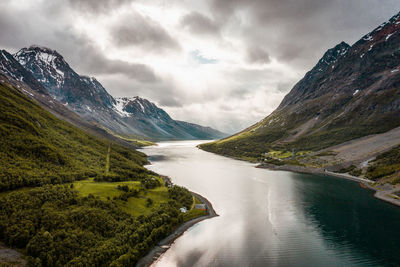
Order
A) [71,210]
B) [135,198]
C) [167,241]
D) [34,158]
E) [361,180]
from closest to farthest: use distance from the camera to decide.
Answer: [167,241], [71,210], [135,198], [34,158], [361,180]

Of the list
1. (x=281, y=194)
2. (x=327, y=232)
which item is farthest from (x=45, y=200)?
(x=281, y=194)

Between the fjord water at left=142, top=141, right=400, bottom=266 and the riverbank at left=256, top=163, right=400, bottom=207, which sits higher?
the riverbank at left=256, top=163, right=400, bottom=207

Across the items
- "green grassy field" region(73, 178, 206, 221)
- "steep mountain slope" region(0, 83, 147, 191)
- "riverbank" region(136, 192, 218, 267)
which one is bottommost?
"riverbank" region(136, 192, 218, 267)

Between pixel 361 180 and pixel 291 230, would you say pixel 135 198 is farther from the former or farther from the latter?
pixel 361 180

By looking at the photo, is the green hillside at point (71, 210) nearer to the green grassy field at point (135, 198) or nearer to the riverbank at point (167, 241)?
the green grassy field at point (135, 198)

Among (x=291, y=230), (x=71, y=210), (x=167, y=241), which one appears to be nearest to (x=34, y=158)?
(x=71, y=210)

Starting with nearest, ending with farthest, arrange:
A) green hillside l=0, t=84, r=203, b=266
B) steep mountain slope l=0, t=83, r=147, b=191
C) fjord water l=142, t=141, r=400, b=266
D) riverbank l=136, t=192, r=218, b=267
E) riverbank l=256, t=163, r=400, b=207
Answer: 1. green hillside l=0, t=84, r=203, b=266
2. riverbank l=136, t=192, r=218, b=267
3. fjord water l=142, t=141, r=400, b=266
4. steep mountain slope l=0, t=83, r=147, b=191
5. riverbank l=256, t=163, r=400, b=207

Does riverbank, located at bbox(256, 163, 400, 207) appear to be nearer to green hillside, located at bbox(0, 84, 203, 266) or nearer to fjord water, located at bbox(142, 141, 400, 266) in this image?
fjord water, located at bbox(142, 141, 400, 266)

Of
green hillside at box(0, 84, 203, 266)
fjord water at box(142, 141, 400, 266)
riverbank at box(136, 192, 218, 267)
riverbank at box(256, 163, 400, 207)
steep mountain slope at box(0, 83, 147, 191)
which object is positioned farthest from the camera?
riverbank at box(256, 163, 400, 207)

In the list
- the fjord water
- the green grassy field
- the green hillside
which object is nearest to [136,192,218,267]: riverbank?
the green hillside
